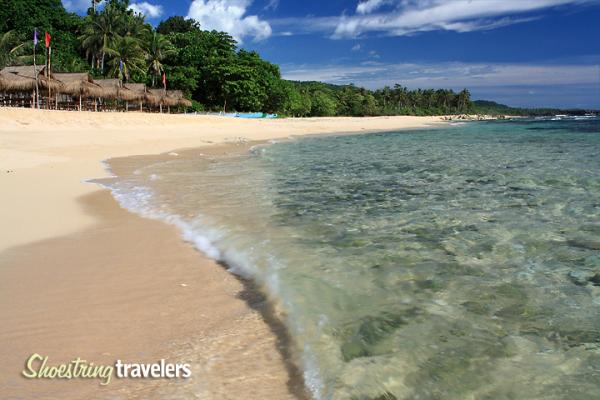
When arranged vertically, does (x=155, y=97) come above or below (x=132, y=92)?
below

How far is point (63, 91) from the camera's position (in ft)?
105

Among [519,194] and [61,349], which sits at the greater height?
[519,194]

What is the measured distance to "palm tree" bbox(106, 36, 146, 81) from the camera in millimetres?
46625

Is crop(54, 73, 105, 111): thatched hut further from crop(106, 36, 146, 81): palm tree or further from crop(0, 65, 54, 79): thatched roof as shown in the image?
crop(106, 36, 146, 81): palm tree

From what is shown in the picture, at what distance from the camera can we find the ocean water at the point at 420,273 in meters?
2.42

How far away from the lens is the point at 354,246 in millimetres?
4656

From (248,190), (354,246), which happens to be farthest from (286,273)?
(248,190)

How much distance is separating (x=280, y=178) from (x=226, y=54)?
47.3 meters

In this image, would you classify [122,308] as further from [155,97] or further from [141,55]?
[141,55]

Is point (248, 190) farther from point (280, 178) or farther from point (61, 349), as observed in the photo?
point (61, 349)

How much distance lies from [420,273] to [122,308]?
242cm

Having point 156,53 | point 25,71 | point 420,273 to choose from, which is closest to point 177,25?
point 156,53

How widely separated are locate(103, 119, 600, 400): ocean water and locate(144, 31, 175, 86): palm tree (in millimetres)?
46575

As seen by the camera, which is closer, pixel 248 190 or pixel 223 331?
pixel 223 331
